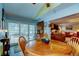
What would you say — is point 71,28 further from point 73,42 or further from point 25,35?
point 25,35

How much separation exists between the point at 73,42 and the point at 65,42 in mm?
97

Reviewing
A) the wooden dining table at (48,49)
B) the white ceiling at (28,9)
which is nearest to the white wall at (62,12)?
the white ceiling at (28,9)

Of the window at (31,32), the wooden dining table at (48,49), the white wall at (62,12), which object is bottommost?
the wooden dining table at (48,49)

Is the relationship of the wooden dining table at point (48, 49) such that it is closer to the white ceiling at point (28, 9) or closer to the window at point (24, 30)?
the window at point (24, 30)

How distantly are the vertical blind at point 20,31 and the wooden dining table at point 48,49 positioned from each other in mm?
96

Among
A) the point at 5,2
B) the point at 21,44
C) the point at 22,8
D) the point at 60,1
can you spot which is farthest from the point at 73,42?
the point at 5,2

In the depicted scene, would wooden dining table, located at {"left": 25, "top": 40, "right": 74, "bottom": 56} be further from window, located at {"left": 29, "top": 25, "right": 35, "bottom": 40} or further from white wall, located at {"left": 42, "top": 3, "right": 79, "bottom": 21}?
white wall, located at {"left": 42, "top": 3, "right": 79, "bottom": 21}

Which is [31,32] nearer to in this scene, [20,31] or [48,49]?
[20,31]

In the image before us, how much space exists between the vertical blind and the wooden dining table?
0.32ft

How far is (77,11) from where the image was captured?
5.85ft

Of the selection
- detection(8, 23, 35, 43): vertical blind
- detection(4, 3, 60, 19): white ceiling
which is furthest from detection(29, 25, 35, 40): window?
detection(4, 3, 60, 19): white ceiling

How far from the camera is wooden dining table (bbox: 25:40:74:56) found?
5.91 ft

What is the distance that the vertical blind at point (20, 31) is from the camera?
179cm

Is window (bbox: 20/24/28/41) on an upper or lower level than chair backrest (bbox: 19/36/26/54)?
upper
